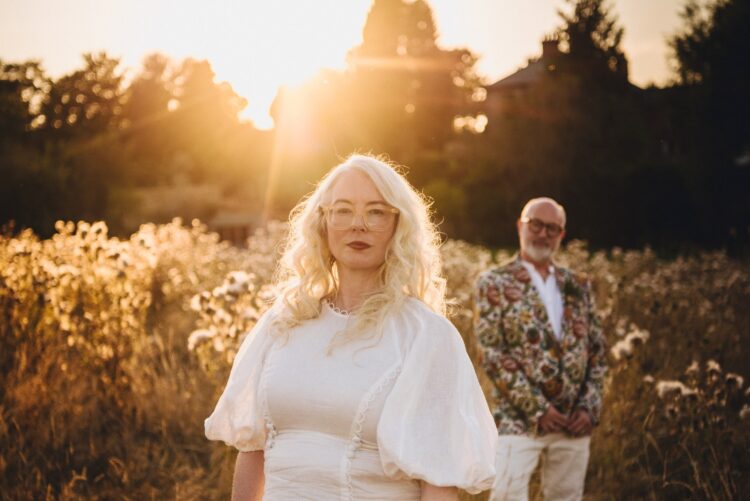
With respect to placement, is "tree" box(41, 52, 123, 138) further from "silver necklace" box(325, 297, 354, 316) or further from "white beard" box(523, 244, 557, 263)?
"silver necklace" box(325, 297, 354, 316)

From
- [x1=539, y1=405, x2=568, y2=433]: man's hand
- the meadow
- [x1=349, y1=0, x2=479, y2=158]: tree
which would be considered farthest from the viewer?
[x1=349, y1=0, x2=479, y2=158]: tree

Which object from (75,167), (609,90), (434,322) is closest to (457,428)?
(434,322)

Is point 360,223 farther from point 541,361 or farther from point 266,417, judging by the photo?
point 541,361

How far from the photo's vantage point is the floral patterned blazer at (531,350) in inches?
161

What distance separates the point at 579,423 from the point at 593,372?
33 centimetres

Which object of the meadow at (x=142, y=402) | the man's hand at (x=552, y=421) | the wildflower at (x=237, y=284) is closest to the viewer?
the man's hand at (x=552, y=421)

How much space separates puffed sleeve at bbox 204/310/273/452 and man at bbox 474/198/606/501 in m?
2.14

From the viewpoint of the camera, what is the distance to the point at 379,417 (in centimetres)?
198

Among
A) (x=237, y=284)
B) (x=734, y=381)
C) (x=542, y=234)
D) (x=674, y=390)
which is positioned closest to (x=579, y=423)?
(x=542, y=234)

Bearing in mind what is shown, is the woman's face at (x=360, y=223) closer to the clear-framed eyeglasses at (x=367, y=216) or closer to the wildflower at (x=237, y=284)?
the clear-framed eyeglasses at (x=367, y=216)

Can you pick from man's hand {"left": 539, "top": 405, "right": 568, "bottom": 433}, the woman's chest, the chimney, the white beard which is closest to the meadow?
man's hand {"left": 539, "top": 405, "right": 568, "bottom": 433}

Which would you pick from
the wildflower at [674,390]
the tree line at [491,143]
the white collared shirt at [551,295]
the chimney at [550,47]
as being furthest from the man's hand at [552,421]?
the chimney at [550,47]

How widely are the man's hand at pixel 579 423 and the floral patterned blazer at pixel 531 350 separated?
4cm

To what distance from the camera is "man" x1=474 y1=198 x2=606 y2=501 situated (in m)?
4.07
